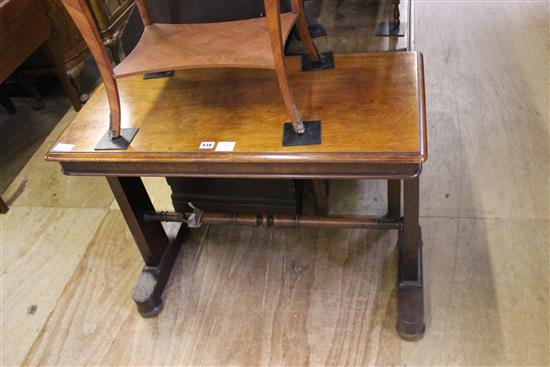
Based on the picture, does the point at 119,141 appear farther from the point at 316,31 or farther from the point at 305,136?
the point at 316,31

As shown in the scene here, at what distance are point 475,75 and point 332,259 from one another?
1.23 m

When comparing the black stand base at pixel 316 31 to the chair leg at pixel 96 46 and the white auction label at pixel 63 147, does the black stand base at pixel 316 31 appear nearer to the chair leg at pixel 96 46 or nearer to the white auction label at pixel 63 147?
the chair leg at pixel 96 46

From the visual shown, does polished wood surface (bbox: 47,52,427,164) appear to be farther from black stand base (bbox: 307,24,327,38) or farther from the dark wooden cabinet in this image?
the dark wooden cabinet

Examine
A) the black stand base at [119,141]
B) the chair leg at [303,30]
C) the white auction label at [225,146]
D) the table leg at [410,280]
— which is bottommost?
the table leg at [410,280]

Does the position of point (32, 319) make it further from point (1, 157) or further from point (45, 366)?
point (1, 157)

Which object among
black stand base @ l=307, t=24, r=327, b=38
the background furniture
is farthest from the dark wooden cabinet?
black stand base @ l=307, t=24, r=327, b=38

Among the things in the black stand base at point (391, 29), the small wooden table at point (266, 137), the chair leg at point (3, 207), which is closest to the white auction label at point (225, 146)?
the small wooden table at point (266, 137)

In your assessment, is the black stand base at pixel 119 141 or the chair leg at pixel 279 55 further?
the black stand base at pixel 119 141

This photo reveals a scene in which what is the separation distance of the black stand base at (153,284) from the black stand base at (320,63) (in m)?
0.76

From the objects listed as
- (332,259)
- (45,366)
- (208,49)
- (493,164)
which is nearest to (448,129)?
(493,164)

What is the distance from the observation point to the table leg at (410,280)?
1353 millimetres

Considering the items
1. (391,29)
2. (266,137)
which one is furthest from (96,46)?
(391,29)

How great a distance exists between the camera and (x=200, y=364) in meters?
1.47

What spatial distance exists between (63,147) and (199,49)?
0.43m
